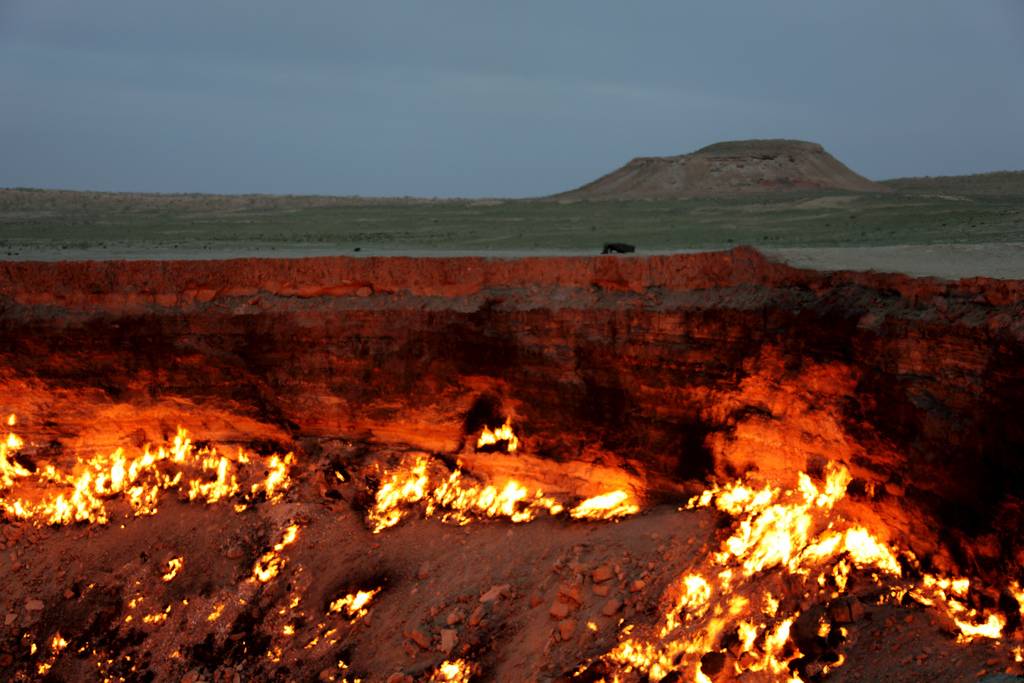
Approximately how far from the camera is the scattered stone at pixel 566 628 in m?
7.85

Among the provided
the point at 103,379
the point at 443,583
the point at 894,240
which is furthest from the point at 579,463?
the point at 894,240

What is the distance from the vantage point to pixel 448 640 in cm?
829

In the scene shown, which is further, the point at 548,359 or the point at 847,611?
the point at 548,359

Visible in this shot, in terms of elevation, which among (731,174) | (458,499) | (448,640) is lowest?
(448,640)

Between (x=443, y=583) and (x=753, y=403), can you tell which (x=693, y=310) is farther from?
(x=443, y=583)

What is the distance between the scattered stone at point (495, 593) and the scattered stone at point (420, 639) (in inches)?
26.4

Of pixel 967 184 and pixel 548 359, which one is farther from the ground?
pixel 967 184

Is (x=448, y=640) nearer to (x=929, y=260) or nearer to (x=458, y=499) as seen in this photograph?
(x=458, y=499)

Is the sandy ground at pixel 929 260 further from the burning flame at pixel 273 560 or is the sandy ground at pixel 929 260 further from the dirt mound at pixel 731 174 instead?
the dirt mound at pixel 731 174

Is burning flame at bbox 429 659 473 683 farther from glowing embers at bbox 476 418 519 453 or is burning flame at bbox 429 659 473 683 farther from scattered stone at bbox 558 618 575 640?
glowing embers at bbox 476 418 519 453

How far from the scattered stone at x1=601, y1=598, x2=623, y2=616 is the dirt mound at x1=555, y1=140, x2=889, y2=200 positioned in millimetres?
31137

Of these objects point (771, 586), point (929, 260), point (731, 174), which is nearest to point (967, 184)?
point (731, 174)

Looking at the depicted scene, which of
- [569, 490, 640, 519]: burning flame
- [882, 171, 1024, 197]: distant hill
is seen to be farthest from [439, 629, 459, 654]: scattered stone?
[882, 171, 1024, 197]: distant hill

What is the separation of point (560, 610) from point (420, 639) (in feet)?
4.62
